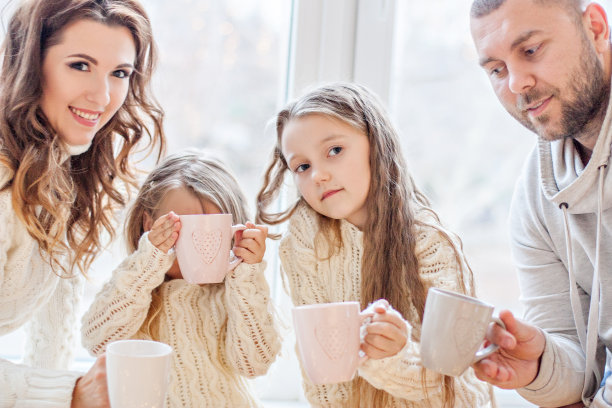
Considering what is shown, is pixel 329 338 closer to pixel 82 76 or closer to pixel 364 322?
pixel 364 322

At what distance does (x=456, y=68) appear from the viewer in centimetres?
190

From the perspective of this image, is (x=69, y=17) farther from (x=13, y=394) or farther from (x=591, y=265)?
(x=591, y=265)

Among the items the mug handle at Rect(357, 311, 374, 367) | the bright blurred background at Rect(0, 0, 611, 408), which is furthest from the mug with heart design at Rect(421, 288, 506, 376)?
the bright blurred background at Rect(0, 0, 611, 408)

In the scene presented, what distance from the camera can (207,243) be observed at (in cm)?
124

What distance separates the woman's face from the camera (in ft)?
4.46

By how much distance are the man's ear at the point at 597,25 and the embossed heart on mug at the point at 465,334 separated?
0.68 m

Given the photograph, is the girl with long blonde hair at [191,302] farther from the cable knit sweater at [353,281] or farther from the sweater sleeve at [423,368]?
the sweater sleeve at [423,368]

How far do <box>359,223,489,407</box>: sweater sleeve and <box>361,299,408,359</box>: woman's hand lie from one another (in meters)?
0.07

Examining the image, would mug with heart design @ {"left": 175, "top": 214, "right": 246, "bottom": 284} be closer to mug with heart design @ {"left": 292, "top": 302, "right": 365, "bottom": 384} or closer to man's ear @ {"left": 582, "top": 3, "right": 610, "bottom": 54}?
mug with heart design @ {"left": 292, "top": 302, "right": 365, "bottom": 384}

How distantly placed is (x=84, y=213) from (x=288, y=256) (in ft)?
1.61

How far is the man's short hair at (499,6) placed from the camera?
1281 millimetres

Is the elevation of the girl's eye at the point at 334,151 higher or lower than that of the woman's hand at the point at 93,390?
higher

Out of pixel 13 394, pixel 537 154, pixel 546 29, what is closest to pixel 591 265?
pixel 537 154

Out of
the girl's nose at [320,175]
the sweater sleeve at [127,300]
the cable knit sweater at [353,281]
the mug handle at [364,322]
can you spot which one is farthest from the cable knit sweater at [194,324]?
the mug handle at [364,322]
